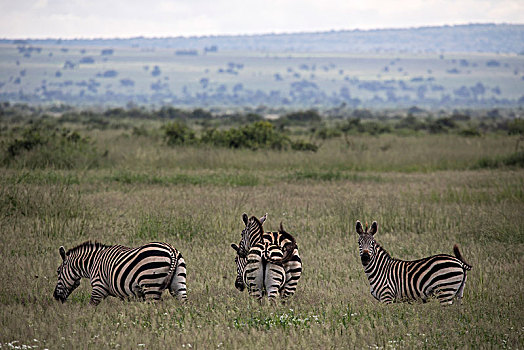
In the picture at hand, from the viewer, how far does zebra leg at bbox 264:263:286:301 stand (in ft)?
24.3

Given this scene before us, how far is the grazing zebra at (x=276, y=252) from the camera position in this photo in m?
7.44

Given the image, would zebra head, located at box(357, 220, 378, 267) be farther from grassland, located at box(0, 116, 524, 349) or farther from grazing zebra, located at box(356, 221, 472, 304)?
grassland, located at box(0, 116, 524, 349)

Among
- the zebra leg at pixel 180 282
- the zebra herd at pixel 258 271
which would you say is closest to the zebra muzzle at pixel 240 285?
the zebra herd at pixel 258 271

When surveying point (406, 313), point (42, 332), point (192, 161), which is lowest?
point (42, 332)

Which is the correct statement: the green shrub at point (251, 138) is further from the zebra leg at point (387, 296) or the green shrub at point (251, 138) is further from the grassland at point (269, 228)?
the zebra leg at point (387, 296)

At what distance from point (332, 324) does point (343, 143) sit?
20.6 metres

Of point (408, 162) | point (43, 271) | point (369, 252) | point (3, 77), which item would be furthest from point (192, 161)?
point (3, 77)

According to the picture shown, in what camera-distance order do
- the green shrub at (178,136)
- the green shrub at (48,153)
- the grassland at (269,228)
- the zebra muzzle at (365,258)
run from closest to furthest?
the grassland at (269,228) < the zebra muzzle at (365,258) < the green shrub at (48,153) < the green shrub at (178,136)

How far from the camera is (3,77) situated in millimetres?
191500

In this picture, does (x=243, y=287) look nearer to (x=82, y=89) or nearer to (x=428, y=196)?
(x=428, y=196)

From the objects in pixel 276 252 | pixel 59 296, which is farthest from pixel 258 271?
pixel 59 296

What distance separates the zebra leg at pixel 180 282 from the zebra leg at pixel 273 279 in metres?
0.96

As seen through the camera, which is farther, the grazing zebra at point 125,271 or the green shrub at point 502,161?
the green shrub at point 502,161

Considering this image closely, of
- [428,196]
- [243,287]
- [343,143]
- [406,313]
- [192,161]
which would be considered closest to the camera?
[406,313]
